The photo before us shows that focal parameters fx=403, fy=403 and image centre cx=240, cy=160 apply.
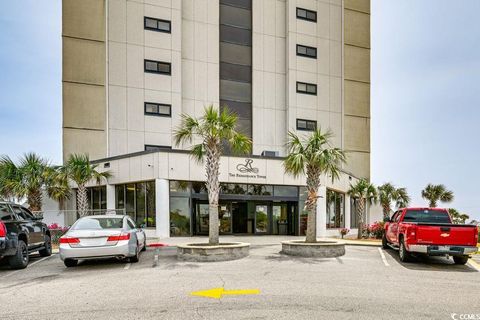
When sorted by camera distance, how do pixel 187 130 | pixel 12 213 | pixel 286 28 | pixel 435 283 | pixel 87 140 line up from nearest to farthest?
pixel 435 283
pixel 12 213
pixel 187 130
pixel 87 140
pixel 286 28

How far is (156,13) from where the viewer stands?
28.7 m

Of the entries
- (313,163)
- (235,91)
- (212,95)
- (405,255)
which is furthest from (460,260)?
(235,91)

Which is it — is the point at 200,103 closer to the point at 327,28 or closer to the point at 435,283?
the point at 327,28

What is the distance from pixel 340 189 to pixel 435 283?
20.1 metres

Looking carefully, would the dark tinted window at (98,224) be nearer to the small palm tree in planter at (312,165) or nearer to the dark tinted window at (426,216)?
the small palm tree in planter at (312,165)

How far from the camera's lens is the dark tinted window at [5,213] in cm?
1199

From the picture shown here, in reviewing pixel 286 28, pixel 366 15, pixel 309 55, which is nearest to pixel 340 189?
pixel 309 55

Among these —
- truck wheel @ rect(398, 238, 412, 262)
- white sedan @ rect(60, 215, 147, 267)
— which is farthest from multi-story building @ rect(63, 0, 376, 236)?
truck wheel @ rect(398, 238, 412, 262)

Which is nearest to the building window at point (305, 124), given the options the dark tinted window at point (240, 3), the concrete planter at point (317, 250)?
the dark tinted window at point (240, 3)

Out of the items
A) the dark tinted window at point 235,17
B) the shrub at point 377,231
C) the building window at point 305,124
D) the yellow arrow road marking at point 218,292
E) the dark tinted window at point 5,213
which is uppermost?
the dark tinted window at point 235,17

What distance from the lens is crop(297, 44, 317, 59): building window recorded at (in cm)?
3241

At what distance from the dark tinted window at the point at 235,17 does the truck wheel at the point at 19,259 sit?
23294mm

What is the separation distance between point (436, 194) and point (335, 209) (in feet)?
45.8

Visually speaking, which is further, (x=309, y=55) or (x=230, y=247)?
(x=309, y=55)
